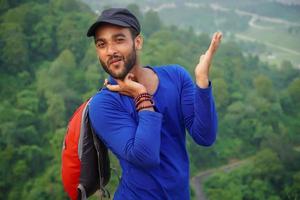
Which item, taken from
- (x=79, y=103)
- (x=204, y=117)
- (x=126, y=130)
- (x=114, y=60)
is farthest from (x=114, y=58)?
(x=79, y=103)

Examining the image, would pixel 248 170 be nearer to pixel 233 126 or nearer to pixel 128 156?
pixel 233 126

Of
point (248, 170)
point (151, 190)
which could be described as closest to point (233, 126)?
point (248, 170)

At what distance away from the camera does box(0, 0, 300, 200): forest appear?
1496cm

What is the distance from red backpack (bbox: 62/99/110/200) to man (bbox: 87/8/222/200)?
0.05 meters

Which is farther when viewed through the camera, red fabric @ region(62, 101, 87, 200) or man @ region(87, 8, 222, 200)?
red fabric @ region(62, 101, 87, 200)

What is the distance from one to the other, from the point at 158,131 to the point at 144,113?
0.21 ft

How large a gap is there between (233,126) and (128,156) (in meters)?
19.2

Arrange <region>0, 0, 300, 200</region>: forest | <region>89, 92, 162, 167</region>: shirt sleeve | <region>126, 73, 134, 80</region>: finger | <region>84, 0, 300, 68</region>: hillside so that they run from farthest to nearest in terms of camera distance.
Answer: <region>84, 0, 300, 68</region>: hillside < <region>0, 0, 300, 200</region>: forest < <region>126, 73, 134, 80</region>: finger < <region>89, 92, 162, 167</region>: shirt sleeve

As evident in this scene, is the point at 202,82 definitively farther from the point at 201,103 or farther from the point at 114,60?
the point at 114,60

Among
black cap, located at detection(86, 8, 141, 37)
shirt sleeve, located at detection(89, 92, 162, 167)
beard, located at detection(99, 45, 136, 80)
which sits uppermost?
black cap, located at detection(86, 8, 141, 37)

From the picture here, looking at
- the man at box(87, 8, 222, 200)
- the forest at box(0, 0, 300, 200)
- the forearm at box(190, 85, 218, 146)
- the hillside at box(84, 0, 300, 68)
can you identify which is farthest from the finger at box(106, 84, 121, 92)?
the hillside at box(84, 0, 300, 68)

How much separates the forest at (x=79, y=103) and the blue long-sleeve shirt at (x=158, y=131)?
40.2ft

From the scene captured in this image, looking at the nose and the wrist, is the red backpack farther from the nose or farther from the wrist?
the wrist

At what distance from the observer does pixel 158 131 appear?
1.19m
